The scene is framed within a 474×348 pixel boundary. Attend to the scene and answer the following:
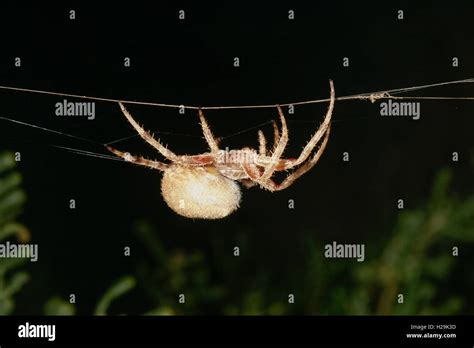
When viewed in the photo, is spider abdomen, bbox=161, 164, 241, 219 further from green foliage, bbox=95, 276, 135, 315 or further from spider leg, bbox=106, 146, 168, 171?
green foliage, bbox=95, 276, 135, 315

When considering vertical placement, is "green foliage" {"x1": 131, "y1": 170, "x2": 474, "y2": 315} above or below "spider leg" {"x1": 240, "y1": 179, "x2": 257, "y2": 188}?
below

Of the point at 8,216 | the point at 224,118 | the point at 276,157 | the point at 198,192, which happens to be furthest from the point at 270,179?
the point at 224,118

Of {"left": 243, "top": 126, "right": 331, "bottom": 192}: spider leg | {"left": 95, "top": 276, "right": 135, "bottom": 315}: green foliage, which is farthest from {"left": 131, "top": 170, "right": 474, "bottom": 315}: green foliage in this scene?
{"left": 95, "top": 276, "right": 135, "bottom": 315}: green foliage

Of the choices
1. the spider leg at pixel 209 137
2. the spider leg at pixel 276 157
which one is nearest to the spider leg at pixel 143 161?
the spider leg at pixel 209 137

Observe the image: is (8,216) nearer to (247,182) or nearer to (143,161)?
(143,161)

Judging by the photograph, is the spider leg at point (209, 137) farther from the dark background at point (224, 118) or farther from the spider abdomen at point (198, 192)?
the dark background at point (224, 118)

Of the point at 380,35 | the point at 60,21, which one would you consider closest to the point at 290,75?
the point at 380,35

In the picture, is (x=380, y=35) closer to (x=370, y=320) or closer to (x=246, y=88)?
(x=246, y=88)
